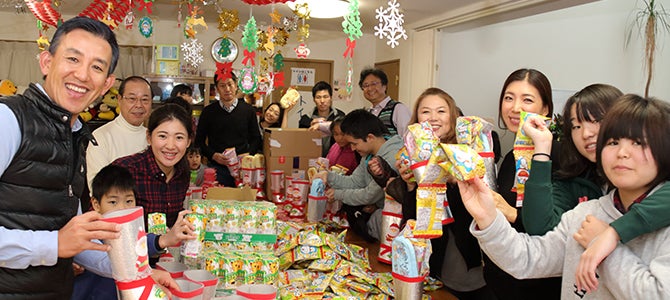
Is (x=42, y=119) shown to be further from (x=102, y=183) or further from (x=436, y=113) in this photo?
(x=436, y=113)

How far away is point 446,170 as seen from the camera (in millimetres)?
1377

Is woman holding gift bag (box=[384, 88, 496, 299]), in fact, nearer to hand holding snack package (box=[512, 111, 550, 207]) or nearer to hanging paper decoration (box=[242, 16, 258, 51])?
hand holding snack package (box=[512, 111, 550, 207])

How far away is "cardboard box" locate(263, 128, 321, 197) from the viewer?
364 cm

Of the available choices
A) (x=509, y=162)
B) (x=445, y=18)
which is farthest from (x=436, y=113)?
(x=445, y=18)

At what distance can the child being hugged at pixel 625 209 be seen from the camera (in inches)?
41.1

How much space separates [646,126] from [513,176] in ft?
2.18

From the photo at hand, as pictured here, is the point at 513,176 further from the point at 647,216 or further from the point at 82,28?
the point at 82,28

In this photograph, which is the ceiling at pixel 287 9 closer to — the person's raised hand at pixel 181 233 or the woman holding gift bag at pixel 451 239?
the woman holding gift bag at pixel 451 239

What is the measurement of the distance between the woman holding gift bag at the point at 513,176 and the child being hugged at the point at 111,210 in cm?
102

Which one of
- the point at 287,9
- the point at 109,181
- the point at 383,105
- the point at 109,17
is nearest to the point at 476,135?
the point at 109,181

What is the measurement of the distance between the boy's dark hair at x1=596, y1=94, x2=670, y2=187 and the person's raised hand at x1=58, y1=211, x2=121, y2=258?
3.79 feet

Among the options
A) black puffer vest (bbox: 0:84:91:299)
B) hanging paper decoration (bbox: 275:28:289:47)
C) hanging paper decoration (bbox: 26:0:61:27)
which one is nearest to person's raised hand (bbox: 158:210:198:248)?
black puffer vest (bbox: 0:84:91:299)

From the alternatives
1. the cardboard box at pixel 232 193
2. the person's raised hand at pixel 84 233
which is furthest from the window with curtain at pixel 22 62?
the person's raised hand at pixel 84 233

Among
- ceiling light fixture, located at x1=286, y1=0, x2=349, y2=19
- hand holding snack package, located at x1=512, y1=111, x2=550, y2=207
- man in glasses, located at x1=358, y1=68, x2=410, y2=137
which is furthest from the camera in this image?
ceiling light fixture, located at x1=286, y1=0, x2=349, y2=19
